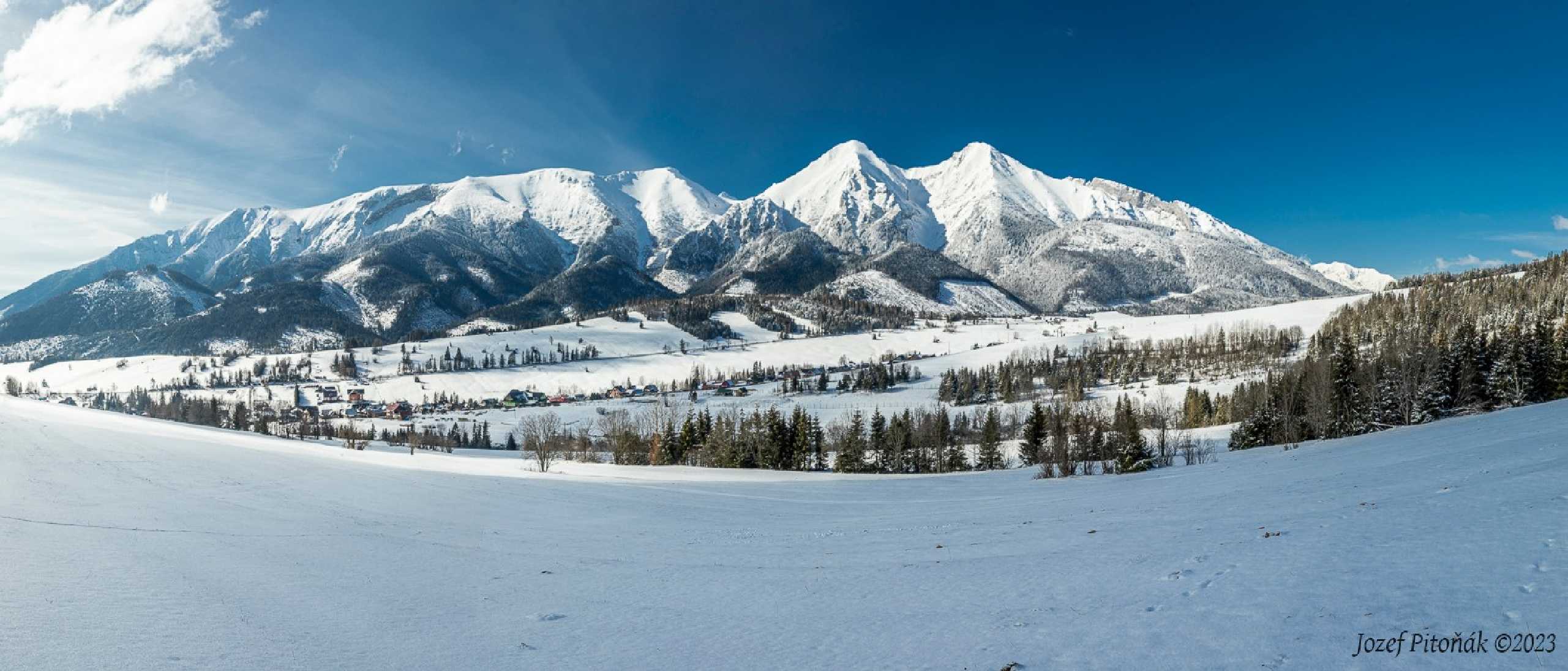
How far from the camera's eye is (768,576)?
1209 centimetres

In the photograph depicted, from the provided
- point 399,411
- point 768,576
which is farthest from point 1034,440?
point 399,411

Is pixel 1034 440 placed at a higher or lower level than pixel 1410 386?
lower

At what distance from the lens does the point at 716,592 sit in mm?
10789

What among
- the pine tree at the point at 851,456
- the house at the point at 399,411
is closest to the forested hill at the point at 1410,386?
the pine tree at the point at 851,456

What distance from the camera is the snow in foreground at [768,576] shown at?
6828 mm

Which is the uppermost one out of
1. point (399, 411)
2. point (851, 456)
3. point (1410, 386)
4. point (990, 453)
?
point (1410, 386)

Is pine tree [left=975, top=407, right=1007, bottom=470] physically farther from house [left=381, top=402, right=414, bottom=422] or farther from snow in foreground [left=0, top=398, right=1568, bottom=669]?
house [left=381, top=402, right=414, bottom=422]

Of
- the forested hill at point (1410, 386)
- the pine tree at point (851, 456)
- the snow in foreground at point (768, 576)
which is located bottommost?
the pine tree at point (851, 456)

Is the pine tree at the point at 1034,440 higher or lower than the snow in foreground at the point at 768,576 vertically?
lower

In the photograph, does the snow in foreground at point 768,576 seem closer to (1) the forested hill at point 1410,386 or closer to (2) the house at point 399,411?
(1) the forested hill at point 1410,386

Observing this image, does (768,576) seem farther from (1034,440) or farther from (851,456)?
(1034,440)

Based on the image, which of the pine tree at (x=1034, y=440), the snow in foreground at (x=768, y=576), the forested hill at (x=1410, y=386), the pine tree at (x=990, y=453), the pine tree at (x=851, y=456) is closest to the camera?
the snow in foreground at (x=768, y=576)

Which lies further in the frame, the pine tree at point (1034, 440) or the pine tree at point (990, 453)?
the pine tree at point (990, 453)

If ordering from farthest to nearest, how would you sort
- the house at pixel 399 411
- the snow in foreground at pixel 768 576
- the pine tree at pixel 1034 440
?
the house at pixel 399 411
the pine tree at pixel 1034 440
the snow in foreground at pixel 768 576
